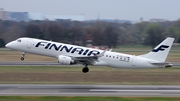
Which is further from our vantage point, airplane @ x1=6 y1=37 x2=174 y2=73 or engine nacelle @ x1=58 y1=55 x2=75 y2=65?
airplane @ x1=6 y1=37 x2=174 y2=73

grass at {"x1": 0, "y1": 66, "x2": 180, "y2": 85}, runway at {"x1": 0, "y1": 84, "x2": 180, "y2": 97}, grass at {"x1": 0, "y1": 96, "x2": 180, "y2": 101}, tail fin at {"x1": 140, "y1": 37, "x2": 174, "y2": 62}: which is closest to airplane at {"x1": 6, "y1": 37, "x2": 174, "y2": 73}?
tail fin at {"x1": 140, "y1": 37, "x2": 174, "y2": 62}

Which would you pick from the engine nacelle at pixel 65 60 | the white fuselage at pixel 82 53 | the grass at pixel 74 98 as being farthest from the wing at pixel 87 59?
the grass at pixel 74 98

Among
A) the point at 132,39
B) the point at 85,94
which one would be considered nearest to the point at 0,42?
the point at 132,39

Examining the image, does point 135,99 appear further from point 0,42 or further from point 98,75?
point 0,42

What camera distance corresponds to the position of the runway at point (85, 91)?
30.5 metres

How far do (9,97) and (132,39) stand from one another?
110631 mm

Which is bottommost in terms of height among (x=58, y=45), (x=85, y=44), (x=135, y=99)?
(x=135, y=99)

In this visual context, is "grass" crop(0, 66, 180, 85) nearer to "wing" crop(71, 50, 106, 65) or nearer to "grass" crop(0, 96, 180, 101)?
"wing" crop(71, 50, 106, 65)

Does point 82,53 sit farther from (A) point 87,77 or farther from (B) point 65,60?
(A) point 87,77

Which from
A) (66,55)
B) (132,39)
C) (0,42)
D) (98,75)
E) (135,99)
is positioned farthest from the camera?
(132,39)

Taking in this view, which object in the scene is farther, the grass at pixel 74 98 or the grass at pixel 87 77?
the grass at pixel 87 77

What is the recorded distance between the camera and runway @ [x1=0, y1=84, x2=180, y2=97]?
3050 centimetres

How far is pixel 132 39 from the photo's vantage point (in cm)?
13675

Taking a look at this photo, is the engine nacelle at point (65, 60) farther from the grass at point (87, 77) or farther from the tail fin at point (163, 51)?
the tail fin at point (163, 51)
